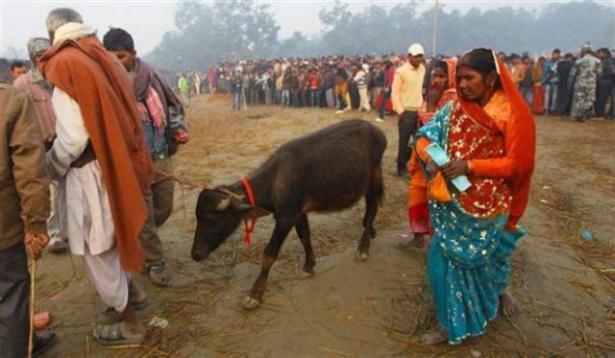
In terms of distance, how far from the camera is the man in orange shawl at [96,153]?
2.82 metres

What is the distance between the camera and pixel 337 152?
14.3ft

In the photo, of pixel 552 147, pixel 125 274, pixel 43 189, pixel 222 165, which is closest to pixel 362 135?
pixel 125 274

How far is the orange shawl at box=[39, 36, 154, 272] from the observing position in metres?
2.79

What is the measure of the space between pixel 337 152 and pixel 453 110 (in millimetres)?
1611

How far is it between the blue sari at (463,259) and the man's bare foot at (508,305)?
17.7 inches

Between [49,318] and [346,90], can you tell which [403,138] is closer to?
[49,318]

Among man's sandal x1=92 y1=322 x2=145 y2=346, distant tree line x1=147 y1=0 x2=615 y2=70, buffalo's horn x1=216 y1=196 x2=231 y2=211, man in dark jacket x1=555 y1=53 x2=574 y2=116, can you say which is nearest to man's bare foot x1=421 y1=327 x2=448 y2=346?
buffalo's horn x1=216 y1=196 x2=231 y2=211

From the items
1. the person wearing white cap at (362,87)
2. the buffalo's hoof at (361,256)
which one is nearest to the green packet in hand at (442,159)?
the buffalo's hoof at (361,256)

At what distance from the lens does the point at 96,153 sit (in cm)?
286

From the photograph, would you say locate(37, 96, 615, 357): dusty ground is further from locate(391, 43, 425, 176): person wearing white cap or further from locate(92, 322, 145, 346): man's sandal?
locate(391, 43, 425, 176): person wearing white cap

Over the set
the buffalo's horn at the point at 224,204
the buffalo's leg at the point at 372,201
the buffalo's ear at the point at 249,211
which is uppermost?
the buffalo's horn at the point at 224,204

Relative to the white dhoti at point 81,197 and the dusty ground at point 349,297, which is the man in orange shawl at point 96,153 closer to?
the white dhoti at point 81,197

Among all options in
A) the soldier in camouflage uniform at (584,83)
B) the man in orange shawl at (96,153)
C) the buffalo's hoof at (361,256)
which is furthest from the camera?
the soldier in camouflage uniform at (584,83)

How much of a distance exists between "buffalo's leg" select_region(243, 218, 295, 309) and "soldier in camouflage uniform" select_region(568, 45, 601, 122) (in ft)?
42.6
